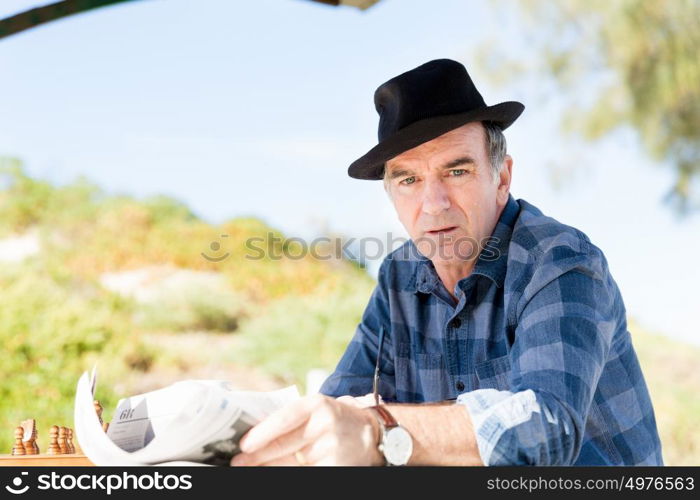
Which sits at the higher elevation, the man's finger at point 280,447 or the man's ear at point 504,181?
the man's ear at point 504,181

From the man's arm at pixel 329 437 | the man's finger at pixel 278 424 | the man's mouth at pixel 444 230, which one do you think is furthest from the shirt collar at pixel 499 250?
the man's finger at pixel 278 424

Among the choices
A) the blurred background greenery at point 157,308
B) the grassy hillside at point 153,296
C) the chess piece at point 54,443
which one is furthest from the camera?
the grassy hillside at point 153,296

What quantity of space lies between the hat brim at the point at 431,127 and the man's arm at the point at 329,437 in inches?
38.6

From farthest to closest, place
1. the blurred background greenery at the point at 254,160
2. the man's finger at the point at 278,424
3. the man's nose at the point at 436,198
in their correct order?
the blurred background greenery at the point at 254,160 < the man's nose at the point at 436,198 < the man's finger at the point at 278,424

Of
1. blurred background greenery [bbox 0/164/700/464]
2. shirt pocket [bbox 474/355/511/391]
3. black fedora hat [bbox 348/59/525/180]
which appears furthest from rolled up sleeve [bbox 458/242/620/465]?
blurred background greenery [bbox 0/164/700/464]

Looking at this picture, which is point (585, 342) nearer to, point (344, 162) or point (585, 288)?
point (585, 288)

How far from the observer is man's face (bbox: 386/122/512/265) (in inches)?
88.1

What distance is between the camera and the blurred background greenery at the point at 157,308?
29.6 ft

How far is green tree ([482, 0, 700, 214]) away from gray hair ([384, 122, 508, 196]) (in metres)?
7.96

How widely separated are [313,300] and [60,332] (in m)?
2.95

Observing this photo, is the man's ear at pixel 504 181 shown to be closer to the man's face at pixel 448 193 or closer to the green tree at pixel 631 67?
the man's face at pixel 448 193

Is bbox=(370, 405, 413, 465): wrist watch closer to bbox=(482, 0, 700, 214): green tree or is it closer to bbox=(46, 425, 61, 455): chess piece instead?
bbox=(46, 425, 61, 455): chess piece

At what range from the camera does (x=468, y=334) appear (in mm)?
2324

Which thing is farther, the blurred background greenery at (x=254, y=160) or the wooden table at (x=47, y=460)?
the blurred background greenery at (x=254, y=160)
